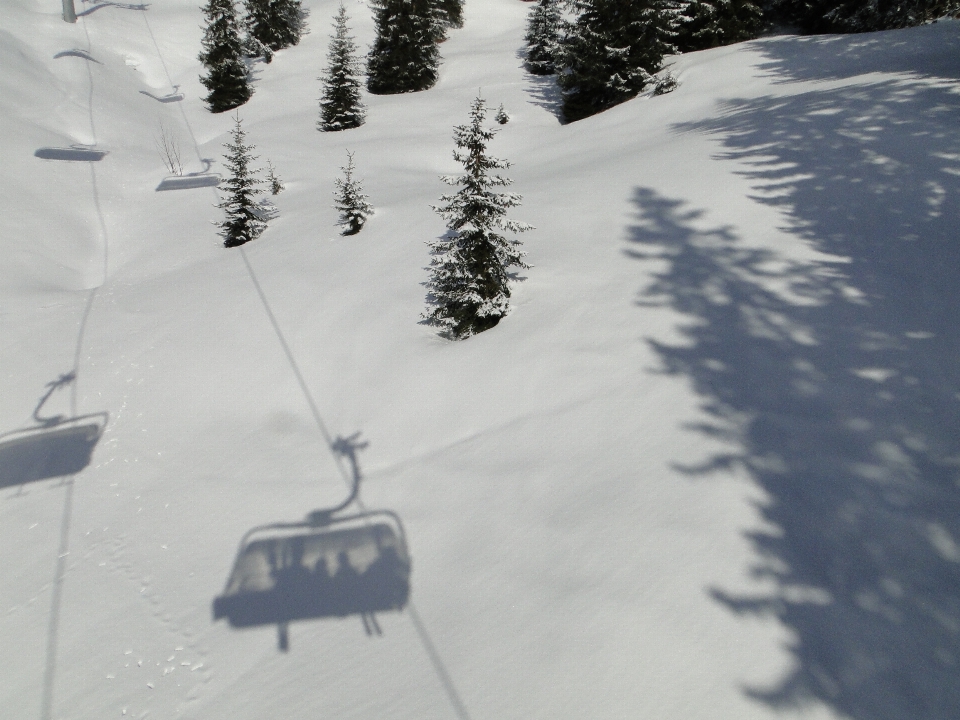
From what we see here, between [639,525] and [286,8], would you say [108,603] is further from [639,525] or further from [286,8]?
[286,8]

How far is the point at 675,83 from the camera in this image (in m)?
15.7

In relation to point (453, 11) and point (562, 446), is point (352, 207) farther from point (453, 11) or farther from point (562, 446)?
point (453, 11)

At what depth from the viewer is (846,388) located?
4352 mm

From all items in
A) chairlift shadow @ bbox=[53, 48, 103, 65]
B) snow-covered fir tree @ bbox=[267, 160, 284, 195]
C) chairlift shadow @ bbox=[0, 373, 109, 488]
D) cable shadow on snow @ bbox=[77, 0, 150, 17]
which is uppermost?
cable shadow on snow @ bbox=[77, 0, 150, 17]

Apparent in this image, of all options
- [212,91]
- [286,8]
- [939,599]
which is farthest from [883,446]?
[286,8]

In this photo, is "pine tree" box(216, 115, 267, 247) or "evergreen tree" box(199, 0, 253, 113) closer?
"pine tree" box(216, 115, 267, 247)

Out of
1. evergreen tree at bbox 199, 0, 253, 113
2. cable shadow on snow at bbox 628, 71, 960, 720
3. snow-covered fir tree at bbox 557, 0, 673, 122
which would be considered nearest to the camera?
cable shadow on snow at bbox 628, 71, 960, 720

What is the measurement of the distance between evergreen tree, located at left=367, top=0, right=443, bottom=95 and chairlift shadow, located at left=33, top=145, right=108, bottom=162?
45.9 ft

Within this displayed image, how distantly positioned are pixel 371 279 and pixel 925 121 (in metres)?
9.07

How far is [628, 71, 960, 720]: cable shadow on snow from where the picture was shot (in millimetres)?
2852

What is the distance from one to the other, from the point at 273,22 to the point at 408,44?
1256 centimetres

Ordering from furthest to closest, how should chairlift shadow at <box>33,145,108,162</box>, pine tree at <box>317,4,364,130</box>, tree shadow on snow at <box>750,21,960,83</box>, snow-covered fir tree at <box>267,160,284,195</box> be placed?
pine tree at <box>317,4,364,130</box>
chairlift shadow at <box>33,145,108,162</box>
snow-covered fir tree at <box>267,160,284,195</box>
tree shadow on snow at <box>750,21,960,83</box>

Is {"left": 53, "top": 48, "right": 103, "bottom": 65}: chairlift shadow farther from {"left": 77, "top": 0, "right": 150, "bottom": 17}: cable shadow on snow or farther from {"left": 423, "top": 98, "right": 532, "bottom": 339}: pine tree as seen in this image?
{"left": 423, "top": 98, "right": 532, "bottom": 339}: pine tree

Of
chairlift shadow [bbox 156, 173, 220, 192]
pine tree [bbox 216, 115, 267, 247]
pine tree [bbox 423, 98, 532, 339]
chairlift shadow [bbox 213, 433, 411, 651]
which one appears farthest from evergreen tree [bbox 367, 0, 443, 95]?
chairlift shadow [bbox 213, 433, 411, 651]
